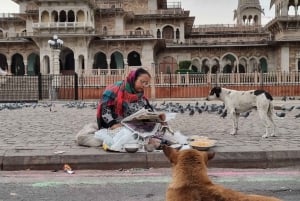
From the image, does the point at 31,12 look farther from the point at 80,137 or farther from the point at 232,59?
the point at 80,137

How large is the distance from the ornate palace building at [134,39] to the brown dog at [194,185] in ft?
117

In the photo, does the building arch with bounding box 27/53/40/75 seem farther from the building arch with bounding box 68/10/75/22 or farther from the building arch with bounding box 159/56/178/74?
the building arch with bounding box 159/56/178/74

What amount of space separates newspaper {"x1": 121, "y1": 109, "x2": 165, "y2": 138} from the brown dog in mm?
3722

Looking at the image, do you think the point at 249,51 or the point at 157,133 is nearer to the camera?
the point at 157,133

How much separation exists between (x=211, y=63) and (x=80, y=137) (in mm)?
38451

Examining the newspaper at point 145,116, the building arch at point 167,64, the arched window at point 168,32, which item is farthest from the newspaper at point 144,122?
the arched window at point 168,32

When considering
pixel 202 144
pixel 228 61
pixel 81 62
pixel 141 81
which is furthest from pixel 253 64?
pixel 141 81

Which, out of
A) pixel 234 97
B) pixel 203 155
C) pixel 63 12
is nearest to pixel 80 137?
pixel 234 97

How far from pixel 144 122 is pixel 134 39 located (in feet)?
112

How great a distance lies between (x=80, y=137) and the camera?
6758 millimetres

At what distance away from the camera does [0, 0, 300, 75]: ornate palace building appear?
40031 millimetres

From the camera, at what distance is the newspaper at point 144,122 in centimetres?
610

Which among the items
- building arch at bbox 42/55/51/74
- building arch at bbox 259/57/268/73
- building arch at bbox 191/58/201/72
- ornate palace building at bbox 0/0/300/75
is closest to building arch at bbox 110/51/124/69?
ornate palace building at bbox 0/0/300/75

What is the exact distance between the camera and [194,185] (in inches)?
89.5
